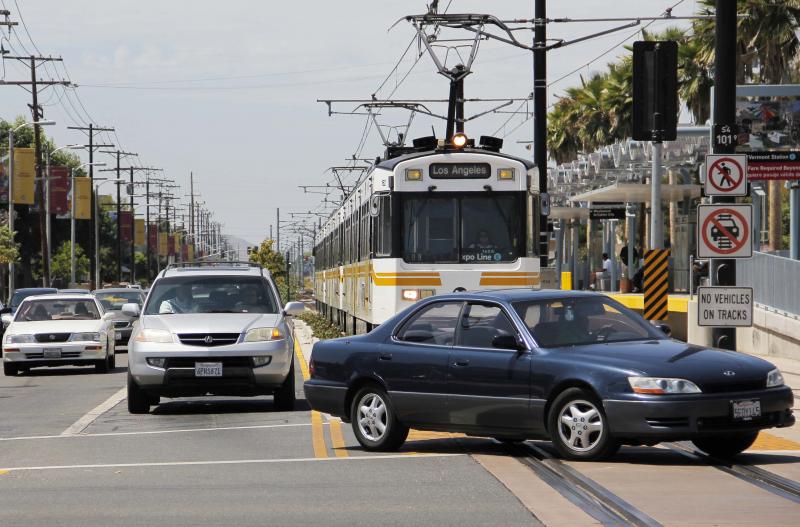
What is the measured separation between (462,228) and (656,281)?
170 inches

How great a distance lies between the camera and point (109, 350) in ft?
98.1

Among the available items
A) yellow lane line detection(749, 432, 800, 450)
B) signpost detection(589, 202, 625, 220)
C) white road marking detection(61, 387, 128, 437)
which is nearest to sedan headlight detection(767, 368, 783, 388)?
yellow lane line detection(749, 432, 800, 450)

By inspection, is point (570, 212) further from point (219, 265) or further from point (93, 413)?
point (93, 413)

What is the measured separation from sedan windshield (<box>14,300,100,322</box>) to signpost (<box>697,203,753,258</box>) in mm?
15815

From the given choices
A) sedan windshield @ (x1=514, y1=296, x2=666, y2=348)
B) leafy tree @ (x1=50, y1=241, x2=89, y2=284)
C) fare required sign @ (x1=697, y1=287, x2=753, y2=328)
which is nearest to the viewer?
sedan windshield @ (x1=514, y1=296, x2=666, y2=348)

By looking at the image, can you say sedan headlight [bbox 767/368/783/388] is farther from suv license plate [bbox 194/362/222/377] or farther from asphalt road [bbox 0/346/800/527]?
suv license plate [bbox 194/362/222/377]

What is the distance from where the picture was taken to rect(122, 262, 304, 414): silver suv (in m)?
18.5

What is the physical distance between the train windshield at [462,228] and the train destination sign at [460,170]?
332 millimetres

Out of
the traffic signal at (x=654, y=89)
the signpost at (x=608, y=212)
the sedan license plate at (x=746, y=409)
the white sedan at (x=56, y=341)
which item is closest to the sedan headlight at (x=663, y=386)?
the sedan license plate at (x=746, y=409)

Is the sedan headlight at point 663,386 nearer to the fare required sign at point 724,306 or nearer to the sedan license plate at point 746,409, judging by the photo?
the sedan license plate at point 746,409

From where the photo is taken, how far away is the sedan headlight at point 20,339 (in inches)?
1139

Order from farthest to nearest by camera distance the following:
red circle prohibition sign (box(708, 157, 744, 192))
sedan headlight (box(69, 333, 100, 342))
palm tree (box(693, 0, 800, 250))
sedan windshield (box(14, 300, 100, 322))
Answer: palm tree (box(693, 0, 800, 250)) < sedan windshield (box(14, 300, 100, 322)) < sedan headlight (box(69, 333, 100, 342)) < red circle prohibition sign (box(708, 157, 744, 192))

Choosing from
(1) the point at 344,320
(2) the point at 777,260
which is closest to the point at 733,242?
(2) the point at 777,260

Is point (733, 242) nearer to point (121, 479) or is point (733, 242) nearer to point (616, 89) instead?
point (121, 479)
